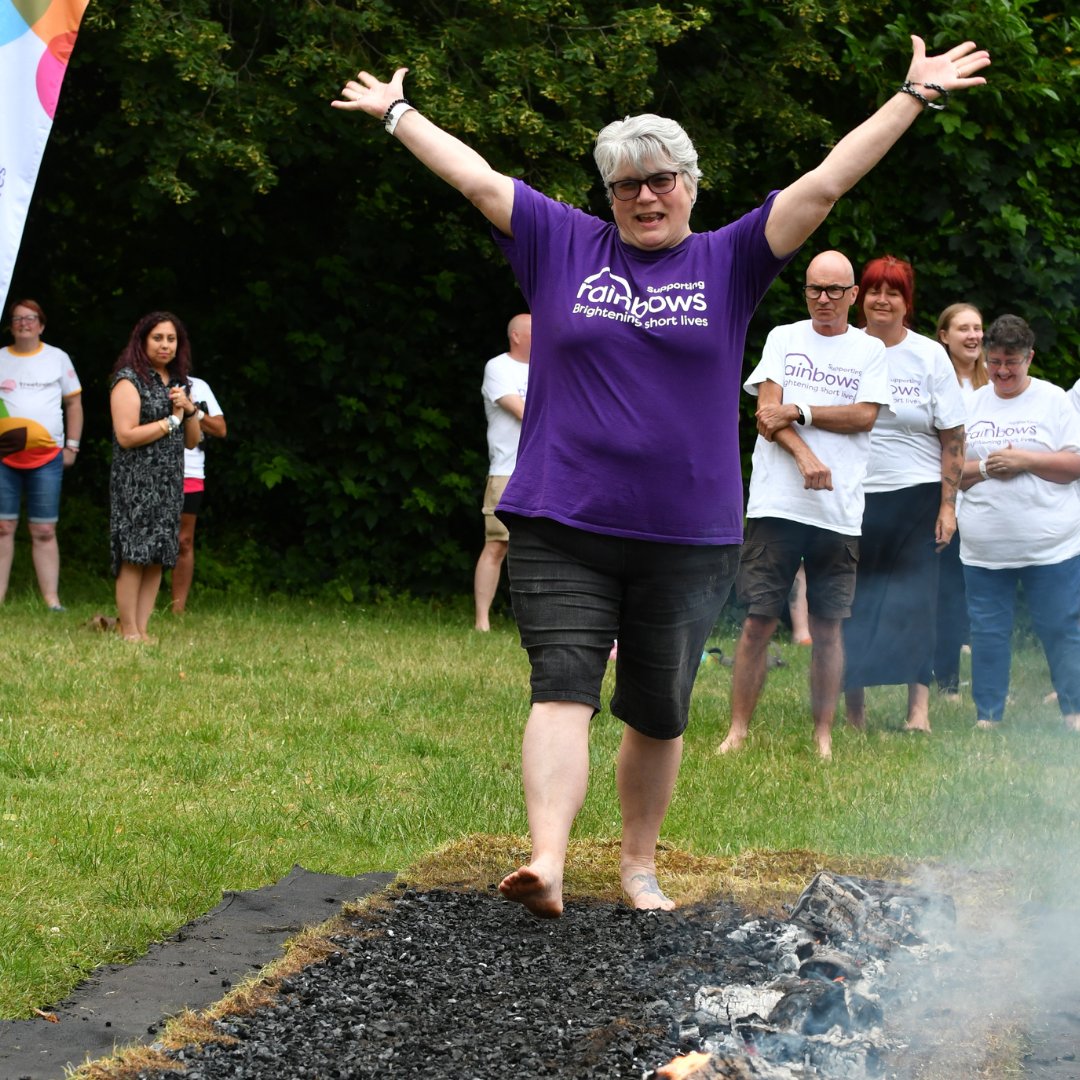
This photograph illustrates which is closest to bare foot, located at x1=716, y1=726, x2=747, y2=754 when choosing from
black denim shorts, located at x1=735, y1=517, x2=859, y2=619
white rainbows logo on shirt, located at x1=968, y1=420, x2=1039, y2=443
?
black denim shorts, located at x1=735, y1=517, x2=859, y2=619

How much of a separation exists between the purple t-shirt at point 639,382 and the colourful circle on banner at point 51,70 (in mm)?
1991

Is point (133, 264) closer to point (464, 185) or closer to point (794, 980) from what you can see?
point (464, 185)

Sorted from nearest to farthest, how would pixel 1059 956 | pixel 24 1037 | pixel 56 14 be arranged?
pixel 24 1037 < pixel 1059 956 < pixel 56 14

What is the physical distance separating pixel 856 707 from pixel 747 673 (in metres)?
1.11

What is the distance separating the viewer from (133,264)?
14.4m

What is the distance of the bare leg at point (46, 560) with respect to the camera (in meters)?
11.3

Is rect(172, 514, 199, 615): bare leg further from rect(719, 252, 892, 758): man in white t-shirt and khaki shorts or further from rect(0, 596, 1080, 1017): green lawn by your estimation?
rect(719, 252, 892, 758): man in white t-shirt and khaki shorts

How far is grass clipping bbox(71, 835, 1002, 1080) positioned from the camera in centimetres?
400

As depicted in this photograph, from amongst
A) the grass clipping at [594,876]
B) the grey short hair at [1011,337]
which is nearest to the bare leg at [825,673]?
the grey short hair at [1011,337]

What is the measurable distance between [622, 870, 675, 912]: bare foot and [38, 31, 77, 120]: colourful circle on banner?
303 centimetres

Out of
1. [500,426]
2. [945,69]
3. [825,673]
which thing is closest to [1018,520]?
[825,673]

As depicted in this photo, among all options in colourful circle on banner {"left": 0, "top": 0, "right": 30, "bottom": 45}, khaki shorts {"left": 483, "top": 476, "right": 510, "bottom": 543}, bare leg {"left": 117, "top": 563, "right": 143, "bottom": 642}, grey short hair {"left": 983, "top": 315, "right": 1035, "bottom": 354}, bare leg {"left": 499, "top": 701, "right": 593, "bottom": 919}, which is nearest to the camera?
bare leg {"left": 499, "top": 701, "right": 593, "bottom": 919}

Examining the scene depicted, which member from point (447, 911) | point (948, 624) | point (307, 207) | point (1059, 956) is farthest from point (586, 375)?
point (307, 207)

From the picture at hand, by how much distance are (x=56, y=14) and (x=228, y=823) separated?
2728mm
